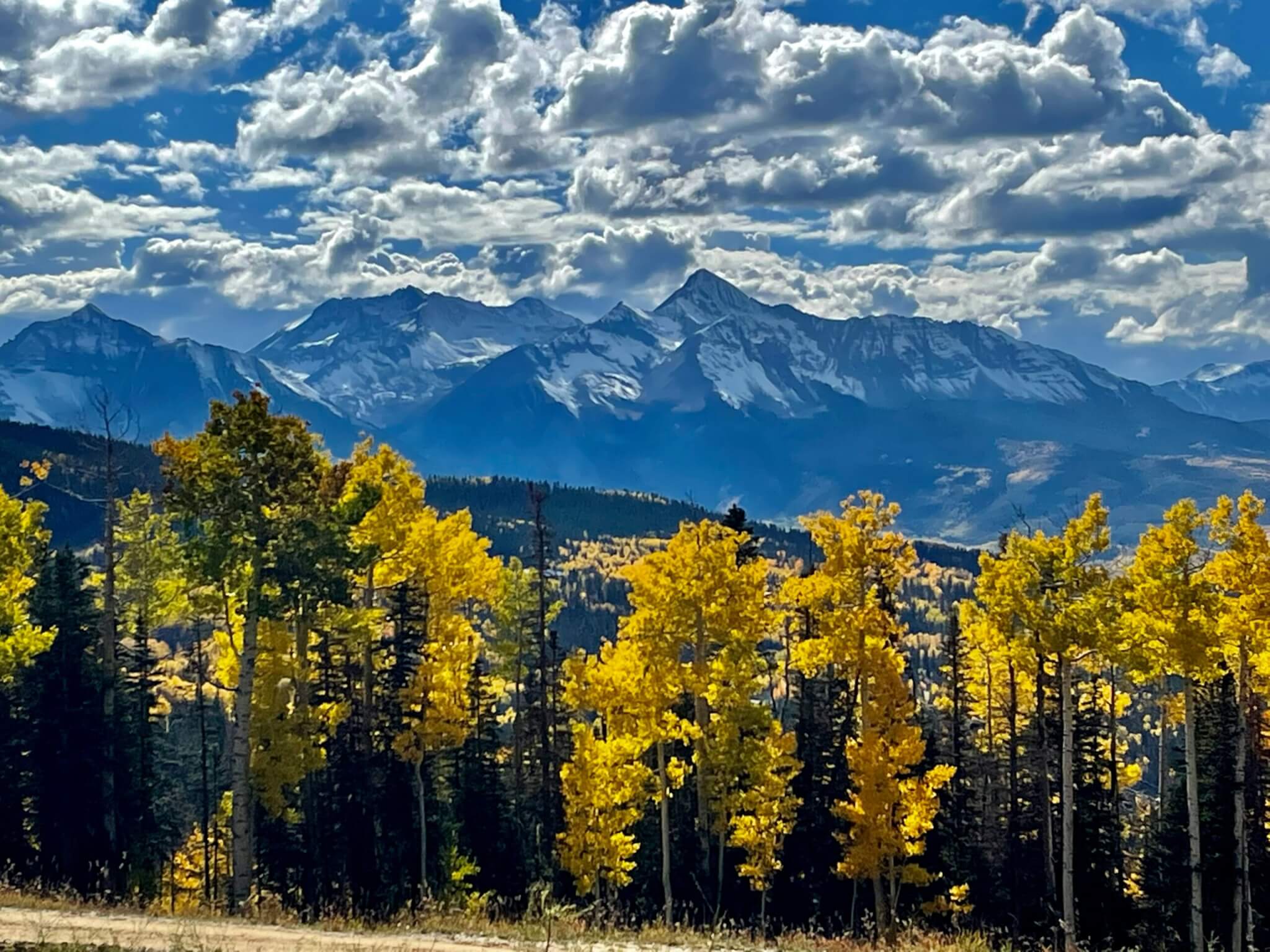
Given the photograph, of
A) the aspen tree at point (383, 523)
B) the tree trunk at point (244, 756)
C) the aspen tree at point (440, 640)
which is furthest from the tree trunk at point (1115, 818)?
the tree trunk at point (244, 756)

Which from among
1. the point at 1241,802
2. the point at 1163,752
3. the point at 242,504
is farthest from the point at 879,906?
the point at 242,504

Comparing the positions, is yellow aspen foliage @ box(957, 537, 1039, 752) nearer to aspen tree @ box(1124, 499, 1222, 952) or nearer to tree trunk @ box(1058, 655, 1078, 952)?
tree trunk @ box(1058, 655, 1078, 952)

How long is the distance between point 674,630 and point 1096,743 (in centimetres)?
1783

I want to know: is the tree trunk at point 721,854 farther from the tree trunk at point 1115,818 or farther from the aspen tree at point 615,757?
the tree trunk at point 1115,818

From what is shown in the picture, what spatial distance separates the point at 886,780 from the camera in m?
37.7

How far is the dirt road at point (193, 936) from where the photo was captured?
1719cm

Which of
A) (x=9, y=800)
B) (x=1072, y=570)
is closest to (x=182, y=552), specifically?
(x=9, y=800)

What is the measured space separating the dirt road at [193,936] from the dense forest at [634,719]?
8.19 meters

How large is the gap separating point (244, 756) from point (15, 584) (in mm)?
10956

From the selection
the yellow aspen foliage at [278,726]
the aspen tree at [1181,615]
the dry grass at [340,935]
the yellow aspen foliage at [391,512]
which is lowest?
the dry grass at [340,935]

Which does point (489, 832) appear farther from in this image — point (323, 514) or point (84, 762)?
point (323, 514)

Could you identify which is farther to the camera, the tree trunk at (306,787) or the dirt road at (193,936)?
the tree trunk at (306,787)

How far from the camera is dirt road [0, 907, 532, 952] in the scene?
17188 mm

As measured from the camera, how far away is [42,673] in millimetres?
41188
